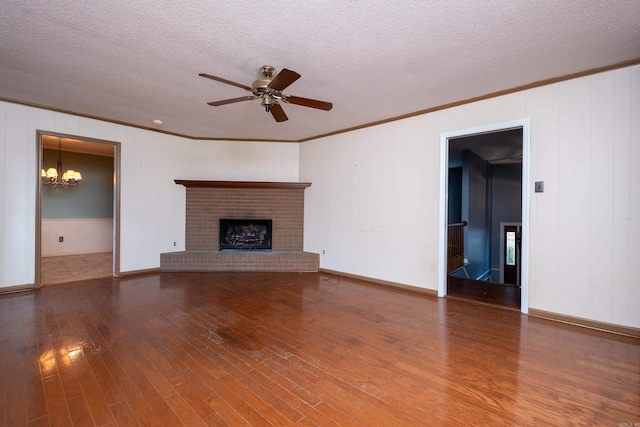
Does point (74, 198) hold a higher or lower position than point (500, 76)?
lower

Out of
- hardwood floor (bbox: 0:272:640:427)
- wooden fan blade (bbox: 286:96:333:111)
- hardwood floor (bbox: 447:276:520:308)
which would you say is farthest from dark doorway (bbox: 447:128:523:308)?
wooden fan blade (bbox: 286:96:333:111)

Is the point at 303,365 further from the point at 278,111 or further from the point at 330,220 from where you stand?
the point at 330,220

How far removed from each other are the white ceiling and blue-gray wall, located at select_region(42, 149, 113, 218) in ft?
11.6

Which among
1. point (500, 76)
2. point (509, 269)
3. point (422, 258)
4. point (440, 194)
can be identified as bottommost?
point (509, 269)

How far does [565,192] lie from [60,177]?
9.04 meters

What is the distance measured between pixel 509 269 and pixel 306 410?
26.1ft

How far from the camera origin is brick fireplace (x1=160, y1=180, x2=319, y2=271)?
16.6 feet

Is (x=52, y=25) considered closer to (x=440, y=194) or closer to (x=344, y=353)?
(x=344, y=353)

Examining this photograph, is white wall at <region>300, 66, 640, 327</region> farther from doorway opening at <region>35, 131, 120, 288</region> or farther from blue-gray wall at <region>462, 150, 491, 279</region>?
doorway opening at <region>35, 131, 120, 288</region>

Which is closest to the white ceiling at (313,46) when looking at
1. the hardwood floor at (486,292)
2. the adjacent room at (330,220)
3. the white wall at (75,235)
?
the adjacent room at (330,220)

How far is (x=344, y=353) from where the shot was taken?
2.16 m

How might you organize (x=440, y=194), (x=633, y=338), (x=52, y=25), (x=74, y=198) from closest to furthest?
(x=52, y=25), (x=633, y=338), (x=440, y=194), (x=74, y=198)

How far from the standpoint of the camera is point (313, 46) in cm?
231

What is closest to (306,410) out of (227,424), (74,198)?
(227,424)
